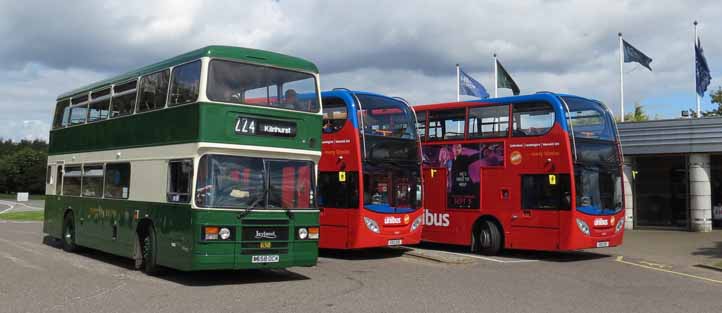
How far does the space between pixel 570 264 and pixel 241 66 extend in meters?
9.03

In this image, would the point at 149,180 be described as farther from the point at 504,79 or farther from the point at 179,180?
the point at 504,79

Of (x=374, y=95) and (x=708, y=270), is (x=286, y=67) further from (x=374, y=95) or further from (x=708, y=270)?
(x=708, y=270)

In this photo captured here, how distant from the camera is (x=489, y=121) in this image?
58.9 feet

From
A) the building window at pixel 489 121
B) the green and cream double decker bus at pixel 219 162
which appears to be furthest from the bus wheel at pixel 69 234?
the building window at pixel 489 121

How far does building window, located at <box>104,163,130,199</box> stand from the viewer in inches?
545

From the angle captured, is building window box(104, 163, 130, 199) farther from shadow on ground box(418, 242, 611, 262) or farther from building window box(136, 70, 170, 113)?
shadow on ground box(418, 242, 611, 262)

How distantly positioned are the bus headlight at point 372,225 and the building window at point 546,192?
3836 mm

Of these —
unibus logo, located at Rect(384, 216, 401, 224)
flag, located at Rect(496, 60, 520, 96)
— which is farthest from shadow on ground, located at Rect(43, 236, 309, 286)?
flag, located at Rect(496, 60, 520, 96)

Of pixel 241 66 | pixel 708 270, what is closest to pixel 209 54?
pixel 241 66

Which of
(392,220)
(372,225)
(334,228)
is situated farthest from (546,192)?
(334,228)

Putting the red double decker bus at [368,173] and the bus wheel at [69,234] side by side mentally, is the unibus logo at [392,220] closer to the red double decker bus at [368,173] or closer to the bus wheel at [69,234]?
the red double decker bus at [368,173]

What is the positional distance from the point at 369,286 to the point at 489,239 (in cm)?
687

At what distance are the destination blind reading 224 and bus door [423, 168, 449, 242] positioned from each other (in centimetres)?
761

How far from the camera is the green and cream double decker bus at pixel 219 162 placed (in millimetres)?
11203
